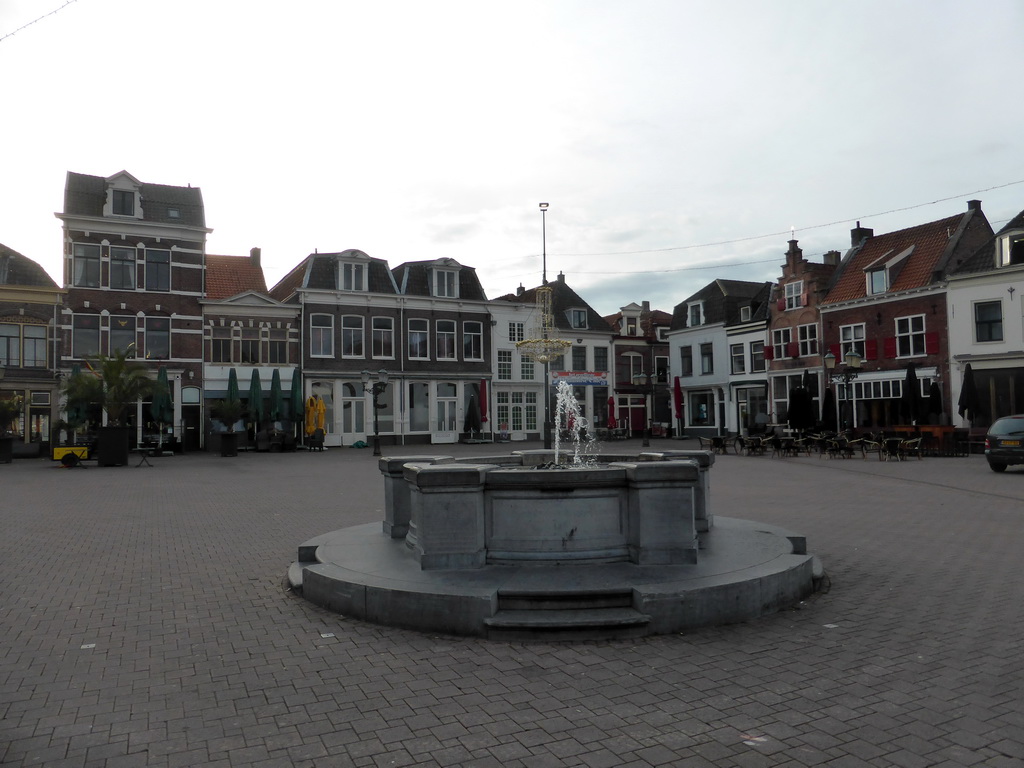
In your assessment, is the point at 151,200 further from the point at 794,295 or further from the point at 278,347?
the point at 794,295

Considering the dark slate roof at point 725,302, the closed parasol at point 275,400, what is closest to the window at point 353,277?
the closed parasol at point 275,400

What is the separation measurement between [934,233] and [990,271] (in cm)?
530

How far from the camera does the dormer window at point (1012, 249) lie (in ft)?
94.0

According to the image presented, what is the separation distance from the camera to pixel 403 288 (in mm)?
41219

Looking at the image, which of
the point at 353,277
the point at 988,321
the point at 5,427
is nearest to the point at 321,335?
the point at 353,277

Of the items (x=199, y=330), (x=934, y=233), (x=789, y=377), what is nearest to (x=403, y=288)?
(x=199, y=330)

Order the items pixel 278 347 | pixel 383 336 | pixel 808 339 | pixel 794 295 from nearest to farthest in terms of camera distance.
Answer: pixel 278 347 < pixel 808 339 < pixel 794 295 < pixel 383 336

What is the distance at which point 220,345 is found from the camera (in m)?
36.3

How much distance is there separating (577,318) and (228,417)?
24.0m

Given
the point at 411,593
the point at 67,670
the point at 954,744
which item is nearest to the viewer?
the point at 954,744

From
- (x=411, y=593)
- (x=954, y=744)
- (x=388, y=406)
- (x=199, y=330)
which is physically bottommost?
(x=954, y=744)

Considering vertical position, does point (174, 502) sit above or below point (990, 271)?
below

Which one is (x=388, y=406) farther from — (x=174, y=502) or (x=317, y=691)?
(x=317, y=691)

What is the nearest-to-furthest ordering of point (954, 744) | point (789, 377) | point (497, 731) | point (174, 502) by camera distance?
point (954, 744) < point (497, 731) < point (174, 502) < point (789, 377)
